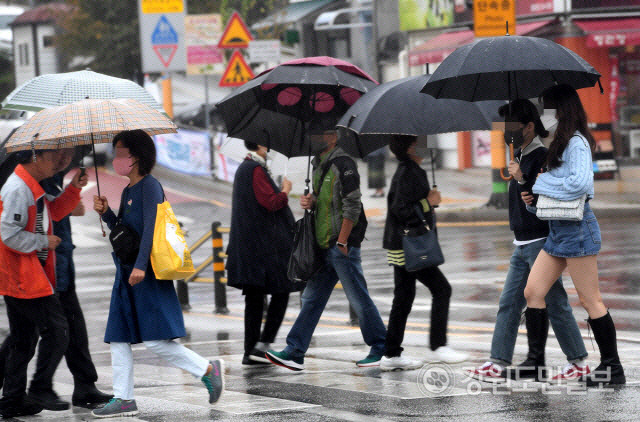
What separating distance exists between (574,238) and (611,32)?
18.8 m

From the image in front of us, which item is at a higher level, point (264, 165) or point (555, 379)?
point (264, 165)

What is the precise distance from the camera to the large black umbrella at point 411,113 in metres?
7.68

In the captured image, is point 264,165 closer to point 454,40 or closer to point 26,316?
point 26,316

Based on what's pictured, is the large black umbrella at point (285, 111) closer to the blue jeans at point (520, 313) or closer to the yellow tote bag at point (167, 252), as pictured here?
the blue jeans at point (520, 313)

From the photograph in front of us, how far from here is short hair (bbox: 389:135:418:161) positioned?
8086mm

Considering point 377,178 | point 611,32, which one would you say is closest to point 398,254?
point 377,178

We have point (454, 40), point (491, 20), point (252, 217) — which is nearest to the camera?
point (252, 217)

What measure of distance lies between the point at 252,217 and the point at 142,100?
1.82 meters

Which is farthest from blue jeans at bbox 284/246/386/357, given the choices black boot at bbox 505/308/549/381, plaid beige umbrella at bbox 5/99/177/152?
plaid beige umbrella at bbox 5/99/177/152

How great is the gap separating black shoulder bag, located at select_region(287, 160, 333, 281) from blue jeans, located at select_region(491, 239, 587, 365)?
1411mm

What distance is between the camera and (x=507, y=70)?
701cm

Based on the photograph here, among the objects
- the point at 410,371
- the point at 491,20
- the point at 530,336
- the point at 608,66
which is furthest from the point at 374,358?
the point at 608,66

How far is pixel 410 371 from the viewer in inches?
315

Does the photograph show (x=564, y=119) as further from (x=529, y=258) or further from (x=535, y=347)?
(x=535, y=347)
